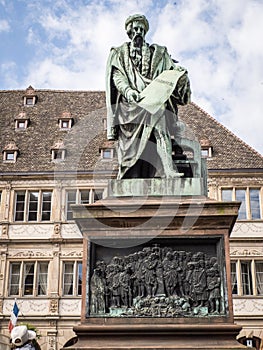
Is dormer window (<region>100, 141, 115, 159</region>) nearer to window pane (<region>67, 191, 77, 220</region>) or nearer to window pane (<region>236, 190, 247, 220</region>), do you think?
window pane (<region>67, 191, 77, 220</region>)

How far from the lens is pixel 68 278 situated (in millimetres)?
27125

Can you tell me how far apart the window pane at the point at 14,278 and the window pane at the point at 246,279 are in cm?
983

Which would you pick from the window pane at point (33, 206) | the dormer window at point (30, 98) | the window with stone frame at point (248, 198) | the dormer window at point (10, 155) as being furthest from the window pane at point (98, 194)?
the dormer window at point (30, 98)

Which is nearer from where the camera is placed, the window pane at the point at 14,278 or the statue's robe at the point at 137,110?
the statue's robe at the point at 137,110

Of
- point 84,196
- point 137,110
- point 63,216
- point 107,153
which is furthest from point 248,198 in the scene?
point 137,110

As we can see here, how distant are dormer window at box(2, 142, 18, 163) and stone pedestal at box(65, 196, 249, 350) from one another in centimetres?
2299

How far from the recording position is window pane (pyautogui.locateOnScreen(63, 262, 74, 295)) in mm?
26875

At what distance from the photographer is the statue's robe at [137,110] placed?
24.3 feet

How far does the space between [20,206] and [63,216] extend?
2.04 m

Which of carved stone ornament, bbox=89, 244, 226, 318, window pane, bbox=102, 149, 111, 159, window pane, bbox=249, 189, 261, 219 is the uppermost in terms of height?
window pane, bbox=102, 149, 111, 159

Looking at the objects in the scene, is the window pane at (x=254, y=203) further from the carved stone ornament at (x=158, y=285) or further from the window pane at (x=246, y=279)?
the carved stone ornament at (x=158, y=285)

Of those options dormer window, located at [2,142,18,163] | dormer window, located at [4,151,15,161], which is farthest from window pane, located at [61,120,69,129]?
dormer window, located at [4,151,15,161]

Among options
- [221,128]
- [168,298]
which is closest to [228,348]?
[168,298]

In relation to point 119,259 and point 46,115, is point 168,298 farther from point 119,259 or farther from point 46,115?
point 46,115
